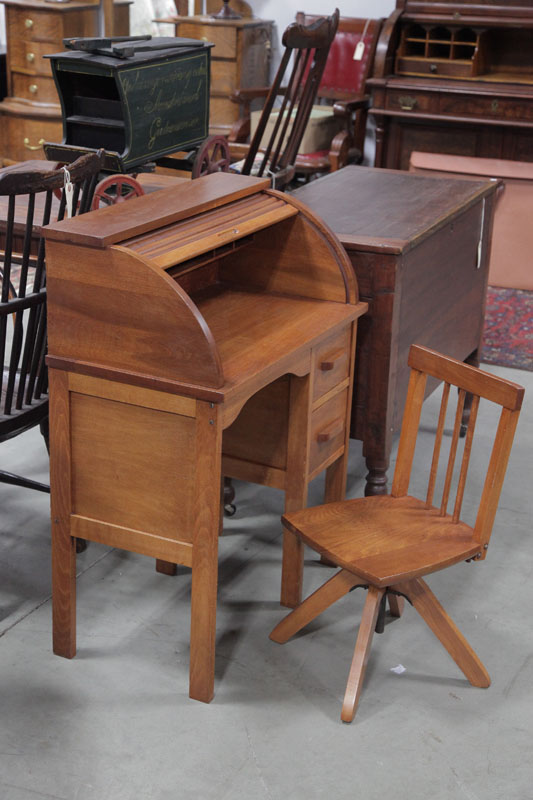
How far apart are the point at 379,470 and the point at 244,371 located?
951 mm

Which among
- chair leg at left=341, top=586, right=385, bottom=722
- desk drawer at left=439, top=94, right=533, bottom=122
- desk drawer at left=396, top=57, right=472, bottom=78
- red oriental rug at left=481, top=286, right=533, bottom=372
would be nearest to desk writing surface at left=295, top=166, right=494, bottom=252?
chair leg at left=341, top=586, right=385, bottom=722

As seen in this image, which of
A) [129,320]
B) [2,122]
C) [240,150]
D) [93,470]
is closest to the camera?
[129,320]

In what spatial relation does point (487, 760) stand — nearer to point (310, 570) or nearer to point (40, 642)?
point (310, 570)

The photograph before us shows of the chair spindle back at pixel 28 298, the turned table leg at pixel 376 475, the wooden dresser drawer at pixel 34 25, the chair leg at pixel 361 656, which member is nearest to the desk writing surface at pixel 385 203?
the turned table leg at pixel 376 475

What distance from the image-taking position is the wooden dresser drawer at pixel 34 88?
7.03 metres

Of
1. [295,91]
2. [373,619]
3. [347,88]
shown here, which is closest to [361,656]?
[373,619]

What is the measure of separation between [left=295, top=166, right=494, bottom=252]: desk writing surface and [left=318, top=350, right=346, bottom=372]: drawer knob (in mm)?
338

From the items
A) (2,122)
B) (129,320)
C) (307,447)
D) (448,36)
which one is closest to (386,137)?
(448,36)

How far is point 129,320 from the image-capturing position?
7.41 feet

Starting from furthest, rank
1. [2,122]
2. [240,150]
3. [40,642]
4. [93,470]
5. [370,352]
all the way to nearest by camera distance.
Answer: [2,122] → [240,150] → [370,352] → [40,642] → [93,470]

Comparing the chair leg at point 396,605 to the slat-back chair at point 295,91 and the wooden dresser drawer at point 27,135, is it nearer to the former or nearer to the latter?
the slat-back chair at point 295,91

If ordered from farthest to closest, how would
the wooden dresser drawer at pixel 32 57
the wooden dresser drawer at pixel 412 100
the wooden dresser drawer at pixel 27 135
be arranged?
the wooden dresser drawer at pixel 27 135
the wooden dresser drawer at pixel 32 57
the wooden dresser drawer at pixel 412 100

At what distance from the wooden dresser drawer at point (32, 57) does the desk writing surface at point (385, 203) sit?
3.69 meters

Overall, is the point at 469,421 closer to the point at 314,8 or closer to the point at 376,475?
the point at 376,475
